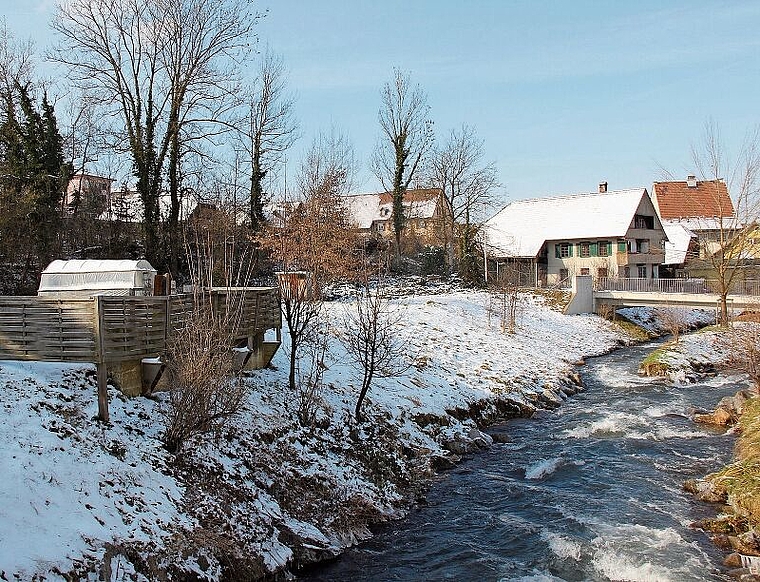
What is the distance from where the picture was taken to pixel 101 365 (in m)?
11.0

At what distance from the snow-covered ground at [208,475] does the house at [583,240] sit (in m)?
33.4

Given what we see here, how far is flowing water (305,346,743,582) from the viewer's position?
10320 millimetres

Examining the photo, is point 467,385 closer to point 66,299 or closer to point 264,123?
point 66,299

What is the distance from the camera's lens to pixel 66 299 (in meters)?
11.2

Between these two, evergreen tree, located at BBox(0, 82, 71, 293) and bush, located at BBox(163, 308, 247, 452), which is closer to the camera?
bush, located at BBox(163, 308, 247, 452)

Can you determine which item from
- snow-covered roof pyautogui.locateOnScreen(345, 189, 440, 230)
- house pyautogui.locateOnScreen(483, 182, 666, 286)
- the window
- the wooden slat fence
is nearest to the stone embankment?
the wooden slat fence

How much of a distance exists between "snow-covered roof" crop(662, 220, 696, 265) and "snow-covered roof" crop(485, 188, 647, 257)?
624cm

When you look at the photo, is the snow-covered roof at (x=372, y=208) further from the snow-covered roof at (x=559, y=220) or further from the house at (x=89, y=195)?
the house at (x=89, y=195)

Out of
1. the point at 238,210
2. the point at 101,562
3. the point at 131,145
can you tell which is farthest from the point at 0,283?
the point at 101,562

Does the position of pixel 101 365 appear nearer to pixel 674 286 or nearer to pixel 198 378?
pixel 198 378

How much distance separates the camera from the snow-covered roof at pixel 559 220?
5019 cm

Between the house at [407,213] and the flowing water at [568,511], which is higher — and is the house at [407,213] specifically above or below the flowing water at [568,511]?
above

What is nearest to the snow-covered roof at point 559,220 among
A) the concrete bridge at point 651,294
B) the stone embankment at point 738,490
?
the concrete bridge at point 651,294

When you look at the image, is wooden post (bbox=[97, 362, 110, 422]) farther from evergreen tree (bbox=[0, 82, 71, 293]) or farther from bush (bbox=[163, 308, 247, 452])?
evergreen tree (bbox=[0, 82, 71, 293])
